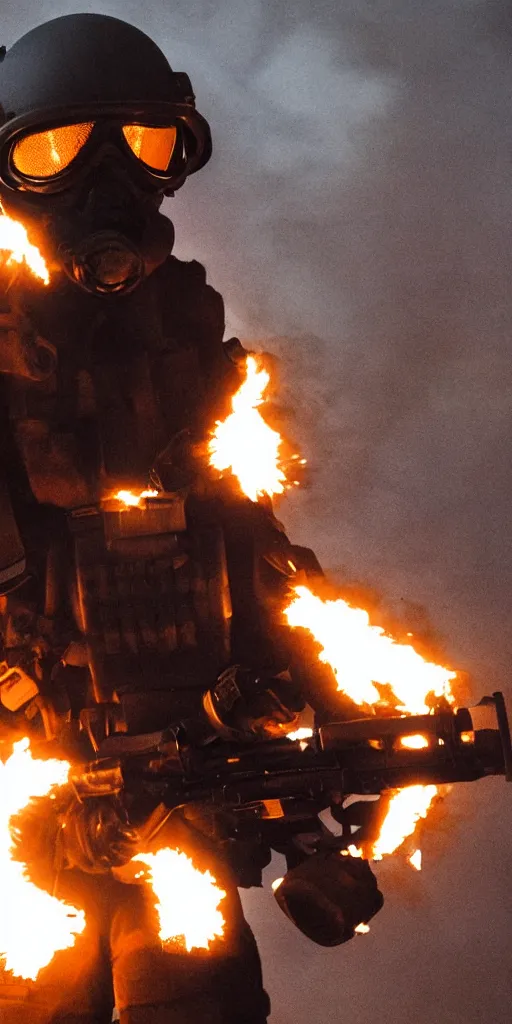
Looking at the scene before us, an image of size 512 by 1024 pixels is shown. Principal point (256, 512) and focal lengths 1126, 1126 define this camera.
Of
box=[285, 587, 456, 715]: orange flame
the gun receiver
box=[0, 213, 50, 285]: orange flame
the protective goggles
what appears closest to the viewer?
the gun receiver

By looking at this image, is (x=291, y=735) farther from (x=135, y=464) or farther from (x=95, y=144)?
(x=95, y=144)

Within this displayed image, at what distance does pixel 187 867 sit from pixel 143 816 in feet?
1.94

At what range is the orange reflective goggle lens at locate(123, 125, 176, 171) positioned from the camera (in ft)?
18.6

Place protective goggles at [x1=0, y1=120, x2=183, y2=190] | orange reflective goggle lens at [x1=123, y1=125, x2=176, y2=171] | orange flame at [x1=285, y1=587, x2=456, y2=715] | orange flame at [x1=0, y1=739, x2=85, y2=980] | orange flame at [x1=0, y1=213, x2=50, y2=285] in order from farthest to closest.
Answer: orange flame at [x1=0, y1=739, x2=85, y2=980] < orange flame at [x1=285, y1=587, x2=456, y2=715] < orange flame at [x1=0, y1=213, x2=50, y2=285] < orange reflective goggle lens at [x1=123, y1=125, x2=176, y2=171] < protective goggles at [x1=0, y1=120, x2=183, y2=190]

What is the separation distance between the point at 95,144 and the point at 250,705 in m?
2.91

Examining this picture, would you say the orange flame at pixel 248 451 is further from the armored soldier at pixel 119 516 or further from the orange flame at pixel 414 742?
the orange flame at pixel 414 742

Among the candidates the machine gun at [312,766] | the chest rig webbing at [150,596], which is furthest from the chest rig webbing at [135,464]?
the machine gun at [312,766]

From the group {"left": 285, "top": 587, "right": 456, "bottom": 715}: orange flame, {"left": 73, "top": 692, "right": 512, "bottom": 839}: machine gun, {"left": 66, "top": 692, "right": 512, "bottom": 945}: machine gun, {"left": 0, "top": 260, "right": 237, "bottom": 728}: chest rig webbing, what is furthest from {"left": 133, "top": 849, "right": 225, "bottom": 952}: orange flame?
{"left": 285, "top": 587, "right": 456, "bottom": 715}: orange flame

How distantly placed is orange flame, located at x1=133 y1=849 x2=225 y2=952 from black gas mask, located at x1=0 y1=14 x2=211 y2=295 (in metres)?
3.13

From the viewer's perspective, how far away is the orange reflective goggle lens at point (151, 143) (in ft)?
18.6

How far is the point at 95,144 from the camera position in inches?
219

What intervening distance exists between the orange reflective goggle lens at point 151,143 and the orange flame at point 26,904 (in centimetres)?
343

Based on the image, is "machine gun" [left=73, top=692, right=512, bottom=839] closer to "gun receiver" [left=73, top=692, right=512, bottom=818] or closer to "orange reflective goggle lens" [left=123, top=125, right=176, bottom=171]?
"gun receiver" [left=73, top=692, right=512, bottom=818]

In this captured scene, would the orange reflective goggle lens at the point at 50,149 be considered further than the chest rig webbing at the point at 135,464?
No
